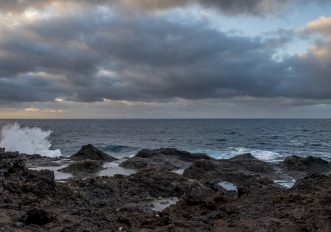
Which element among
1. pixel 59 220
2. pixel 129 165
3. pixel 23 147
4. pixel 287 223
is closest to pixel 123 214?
pixel 59 220

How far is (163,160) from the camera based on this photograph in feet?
115

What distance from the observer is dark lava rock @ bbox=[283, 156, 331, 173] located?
33.8m

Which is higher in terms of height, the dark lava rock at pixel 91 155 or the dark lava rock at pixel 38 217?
the dark lava rock at pixel 38 217

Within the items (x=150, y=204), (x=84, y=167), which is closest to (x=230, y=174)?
(x=150, y=204)

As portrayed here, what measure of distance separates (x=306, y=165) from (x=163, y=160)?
1296 centimetres

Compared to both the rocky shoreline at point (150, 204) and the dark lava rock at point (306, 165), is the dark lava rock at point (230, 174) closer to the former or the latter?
the dark lava rock at point (306, 165)

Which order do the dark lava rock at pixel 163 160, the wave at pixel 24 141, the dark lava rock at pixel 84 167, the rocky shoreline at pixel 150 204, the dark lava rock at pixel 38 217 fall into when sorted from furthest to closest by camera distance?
the wave at pixel 24 141 < the dark lava rock at pixel 163 160 < the dark lava rock at pixel 84 167 < the rocky shoreline at pixel 150 204 < the dark lava rock at pixel 38 217

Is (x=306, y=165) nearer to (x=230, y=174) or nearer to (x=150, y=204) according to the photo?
(x=230, y=174)

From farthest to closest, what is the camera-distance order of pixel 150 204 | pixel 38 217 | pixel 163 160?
pixel 163 160 → pixel 150 204 → pixel 38 217

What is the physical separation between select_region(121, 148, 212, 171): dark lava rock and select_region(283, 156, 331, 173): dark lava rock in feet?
28.9

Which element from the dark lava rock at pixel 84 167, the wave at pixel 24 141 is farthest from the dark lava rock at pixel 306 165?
the wave at pixel 24 141

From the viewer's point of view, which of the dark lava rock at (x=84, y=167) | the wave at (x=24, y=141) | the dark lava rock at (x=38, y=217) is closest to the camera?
the dark lava rock at (x=38, y=217)

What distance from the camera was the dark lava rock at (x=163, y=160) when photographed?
32.1 meters

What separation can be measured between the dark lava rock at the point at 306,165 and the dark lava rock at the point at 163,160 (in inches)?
347
